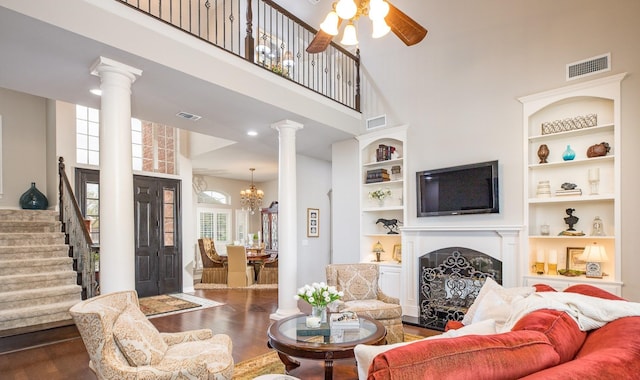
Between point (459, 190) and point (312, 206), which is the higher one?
point (459, 190)

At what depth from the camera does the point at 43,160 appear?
267 inches

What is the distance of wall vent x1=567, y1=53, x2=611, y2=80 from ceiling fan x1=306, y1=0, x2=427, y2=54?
2.21 m

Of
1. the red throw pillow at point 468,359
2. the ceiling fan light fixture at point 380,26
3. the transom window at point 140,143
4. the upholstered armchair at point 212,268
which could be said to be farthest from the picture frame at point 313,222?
the red throw pillow at point 468,359

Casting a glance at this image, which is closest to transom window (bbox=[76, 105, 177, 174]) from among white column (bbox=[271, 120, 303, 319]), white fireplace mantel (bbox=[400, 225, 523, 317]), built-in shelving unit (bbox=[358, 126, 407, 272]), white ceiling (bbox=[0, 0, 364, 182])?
white ceiling (bbox=[0, 0, 364, 182])

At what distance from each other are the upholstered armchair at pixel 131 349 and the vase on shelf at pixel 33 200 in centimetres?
530

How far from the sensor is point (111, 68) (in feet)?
10.6

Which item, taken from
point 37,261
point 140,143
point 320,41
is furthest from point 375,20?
point 140,143

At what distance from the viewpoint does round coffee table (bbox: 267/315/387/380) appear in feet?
8.71

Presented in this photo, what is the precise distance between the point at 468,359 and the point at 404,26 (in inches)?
101

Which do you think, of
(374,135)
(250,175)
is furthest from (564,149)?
(250,175)

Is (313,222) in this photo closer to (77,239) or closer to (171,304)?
(171,304)

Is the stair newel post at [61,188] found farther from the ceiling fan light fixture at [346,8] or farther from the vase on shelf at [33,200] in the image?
the ceiling fan light fixture at [346,8]

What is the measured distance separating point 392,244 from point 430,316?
4.30 feet

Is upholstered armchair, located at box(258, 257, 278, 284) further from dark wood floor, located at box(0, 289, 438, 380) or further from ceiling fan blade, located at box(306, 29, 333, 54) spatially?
ceiling fan blade, located at box(306, 29, 333, 54)
